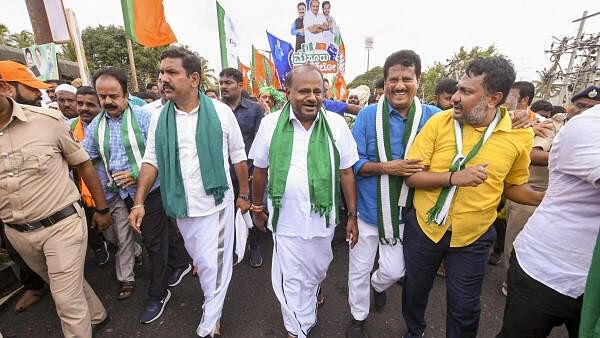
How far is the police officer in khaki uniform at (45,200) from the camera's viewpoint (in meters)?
1.90

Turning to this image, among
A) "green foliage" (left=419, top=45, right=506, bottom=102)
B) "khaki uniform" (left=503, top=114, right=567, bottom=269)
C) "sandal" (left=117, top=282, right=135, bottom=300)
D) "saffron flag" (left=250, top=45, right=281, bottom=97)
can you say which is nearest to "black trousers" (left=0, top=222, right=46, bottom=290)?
"sandal" (left=117, top=282, right=135, bottom=300)

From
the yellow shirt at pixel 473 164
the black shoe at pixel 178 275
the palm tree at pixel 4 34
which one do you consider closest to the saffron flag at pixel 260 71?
the black shoe at pixel 178 275

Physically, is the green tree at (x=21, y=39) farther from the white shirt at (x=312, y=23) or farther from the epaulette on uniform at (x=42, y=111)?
the epaulette on uniform at (x=42, y=111)

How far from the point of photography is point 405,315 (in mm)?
2361

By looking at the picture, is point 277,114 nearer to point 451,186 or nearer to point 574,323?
point 451,186

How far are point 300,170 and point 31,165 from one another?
171cm

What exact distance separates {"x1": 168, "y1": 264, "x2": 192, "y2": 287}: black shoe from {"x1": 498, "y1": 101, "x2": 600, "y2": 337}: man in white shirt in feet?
9.49

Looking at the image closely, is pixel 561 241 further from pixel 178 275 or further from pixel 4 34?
pixel 4 34

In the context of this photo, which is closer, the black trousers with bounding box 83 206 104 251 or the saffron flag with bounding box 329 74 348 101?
the black trousers with bounding box 83 206 104 251

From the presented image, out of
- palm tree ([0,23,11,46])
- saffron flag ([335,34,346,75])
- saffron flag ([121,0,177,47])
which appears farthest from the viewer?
palm tree ([0,23,11,46])

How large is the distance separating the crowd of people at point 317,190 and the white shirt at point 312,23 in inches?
229

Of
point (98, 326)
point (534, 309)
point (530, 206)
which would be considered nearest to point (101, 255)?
point (98, 326)

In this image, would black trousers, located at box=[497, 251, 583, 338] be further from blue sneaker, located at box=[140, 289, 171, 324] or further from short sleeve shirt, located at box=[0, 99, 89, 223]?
short sleeve shirt, located at box=[0, 99, 89, 223]

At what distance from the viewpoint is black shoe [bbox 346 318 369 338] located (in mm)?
2432
